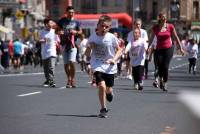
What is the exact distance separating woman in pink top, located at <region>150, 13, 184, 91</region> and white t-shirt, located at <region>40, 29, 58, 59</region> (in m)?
3.05

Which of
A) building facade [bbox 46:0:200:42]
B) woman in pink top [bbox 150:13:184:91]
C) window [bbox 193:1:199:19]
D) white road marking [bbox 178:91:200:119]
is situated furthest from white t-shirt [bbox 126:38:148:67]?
window [bbox 193:1:199:19]

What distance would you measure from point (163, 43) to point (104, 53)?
6.25 meters

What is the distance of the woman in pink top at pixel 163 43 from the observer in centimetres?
1700

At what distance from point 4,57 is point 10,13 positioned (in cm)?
2555

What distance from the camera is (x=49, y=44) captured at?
19.2 m

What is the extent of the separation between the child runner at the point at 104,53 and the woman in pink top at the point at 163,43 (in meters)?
5.97

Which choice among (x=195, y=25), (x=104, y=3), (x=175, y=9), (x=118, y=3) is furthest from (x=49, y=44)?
(x=104, y=3)

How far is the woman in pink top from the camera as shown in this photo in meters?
17.0

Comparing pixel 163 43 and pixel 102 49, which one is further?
pixel 163 43

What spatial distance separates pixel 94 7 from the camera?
139250 millimetres

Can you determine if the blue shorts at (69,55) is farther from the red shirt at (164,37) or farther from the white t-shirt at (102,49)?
the white t-shirt at (102,49)

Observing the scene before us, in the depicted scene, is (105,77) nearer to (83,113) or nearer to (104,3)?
(83,113)

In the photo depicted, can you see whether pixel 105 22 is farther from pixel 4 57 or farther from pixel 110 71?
pixel 4 57

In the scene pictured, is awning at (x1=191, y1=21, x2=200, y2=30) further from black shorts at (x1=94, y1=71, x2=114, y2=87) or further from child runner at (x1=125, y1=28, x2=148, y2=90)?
black shorts at (x1=94, y1=71, x2=114, y2=87)
